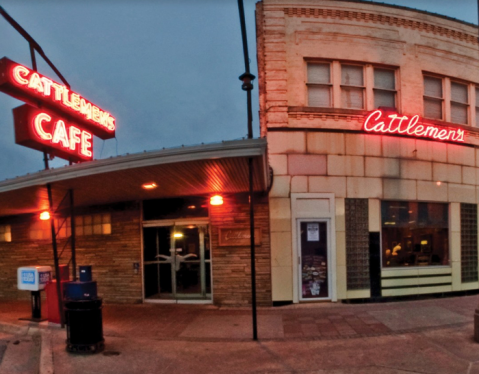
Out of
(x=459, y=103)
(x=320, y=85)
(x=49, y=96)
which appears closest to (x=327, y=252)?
(x=320, y=85)

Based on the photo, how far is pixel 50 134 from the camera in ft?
32.1

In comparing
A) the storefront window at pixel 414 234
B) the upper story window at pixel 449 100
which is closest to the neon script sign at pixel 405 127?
the upper story window at pixel 449 100

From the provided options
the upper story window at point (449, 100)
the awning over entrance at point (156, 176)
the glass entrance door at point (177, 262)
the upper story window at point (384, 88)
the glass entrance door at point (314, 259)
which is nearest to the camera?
the awning over entrance at point (156, 176)

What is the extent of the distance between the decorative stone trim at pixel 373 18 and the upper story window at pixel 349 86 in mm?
1253

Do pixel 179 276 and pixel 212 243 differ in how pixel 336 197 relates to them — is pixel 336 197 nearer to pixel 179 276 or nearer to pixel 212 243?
pixel 212 243

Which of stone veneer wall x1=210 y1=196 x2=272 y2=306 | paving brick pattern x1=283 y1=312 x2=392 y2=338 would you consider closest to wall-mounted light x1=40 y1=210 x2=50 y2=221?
stone veneer wall x1=210 y1=196 x2=272 y2=306

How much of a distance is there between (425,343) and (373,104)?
627 centimetres

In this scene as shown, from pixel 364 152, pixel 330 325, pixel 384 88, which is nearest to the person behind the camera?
pixel 330 325

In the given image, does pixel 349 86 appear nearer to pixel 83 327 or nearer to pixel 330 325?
pixel 330 325

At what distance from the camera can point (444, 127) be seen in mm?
10438

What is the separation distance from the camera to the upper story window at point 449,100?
10766 mm

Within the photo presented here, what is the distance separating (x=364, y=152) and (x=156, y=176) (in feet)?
18.2

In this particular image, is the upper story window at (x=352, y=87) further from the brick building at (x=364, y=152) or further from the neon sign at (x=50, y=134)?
the neon sign at (x=50, y=134)

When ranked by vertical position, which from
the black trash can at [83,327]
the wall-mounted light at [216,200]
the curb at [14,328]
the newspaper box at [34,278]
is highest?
the wall-mounted light at [216,200]
